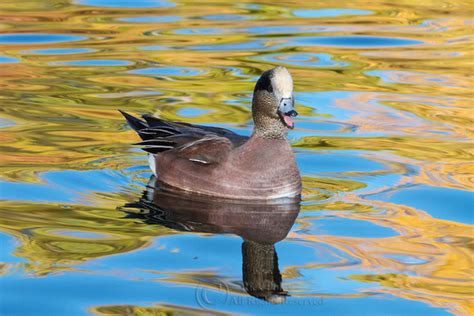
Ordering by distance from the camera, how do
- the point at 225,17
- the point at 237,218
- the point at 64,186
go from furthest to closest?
1. the point at 225,17
2. the point at 64,186
3. the point at 237,218

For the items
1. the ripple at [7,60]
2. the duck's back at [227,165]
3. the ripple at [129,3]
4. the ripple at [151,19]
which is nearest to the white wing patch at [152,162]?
the duck's back at [227,165]

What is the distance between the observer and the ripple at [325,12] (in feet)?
56.9

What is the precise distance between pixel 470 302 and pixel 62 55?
8396 millimetres

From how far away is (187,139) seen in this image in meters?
9.91

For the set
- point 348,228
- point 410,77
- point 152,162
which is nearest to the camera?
point 348,228

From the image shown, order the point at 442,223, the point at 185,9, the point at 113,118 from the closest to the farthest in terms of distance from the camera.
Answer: the point at 442,223, the point at 113,118, the point at 185,9

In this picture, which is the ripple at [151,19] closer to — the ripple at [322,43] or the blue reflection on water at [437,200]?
the ripple at [322,43]

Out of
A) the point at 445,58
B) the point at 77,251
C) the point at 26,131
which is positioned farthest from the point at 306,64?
the point at 77,251

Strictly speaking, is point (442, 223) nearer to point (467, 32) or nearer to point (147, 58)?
point (147, 58)

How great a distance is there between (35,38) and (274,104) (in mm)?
6882

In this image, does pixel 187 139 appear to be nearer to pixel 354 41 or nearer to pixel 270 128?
pixel 270 128

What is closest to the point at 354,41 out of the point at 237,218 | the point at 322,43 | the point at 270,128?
the point at 322,43

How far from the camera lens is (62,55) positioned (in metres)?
14.6

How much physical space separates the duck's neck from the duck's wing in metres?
0.20
